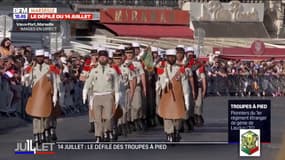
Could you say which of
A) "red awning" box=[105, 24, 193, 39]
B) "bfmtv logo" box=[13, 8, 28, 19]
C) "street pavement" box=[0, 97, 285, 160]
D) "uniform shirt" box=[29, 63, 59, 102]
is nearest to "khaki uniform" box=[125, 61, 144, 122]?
"street pavement" box=[0, 97, 285, 160]

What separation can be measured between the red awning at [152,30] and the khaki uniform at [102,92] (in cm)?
2917

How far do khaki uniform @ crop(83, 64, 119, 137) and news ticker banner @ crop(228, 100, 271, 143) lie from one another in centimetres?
291

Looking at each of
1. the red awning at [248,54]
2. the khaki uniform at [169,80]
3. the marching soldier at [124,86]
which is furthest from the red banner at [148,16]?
the khaki uniform at [169,80]

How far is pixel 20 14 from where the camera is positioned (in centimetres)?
1519

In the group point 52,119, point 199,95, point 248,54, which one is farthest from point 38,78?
point 248,54

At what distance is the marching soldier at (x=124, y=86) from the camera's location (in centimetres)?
1586

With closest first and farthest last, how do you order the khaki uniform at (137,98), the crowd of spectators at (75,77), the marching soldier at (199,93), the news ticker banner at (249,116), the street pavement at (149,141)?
1. the news ticker banner at (249,116)
2. the street pavement at (149,141)
3. the khaki uniform at (137,98)
4. the marching soldier at (199,93)
5. the crowd of spectators at (75,77)

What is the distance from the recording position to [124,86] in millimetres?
16781

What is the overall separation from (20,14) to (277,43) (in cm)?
1826

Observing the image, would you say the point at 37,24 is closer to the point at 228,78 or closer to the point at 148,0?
the point at 228,78

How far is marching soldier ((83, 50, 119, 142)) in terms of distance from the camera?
14719mm

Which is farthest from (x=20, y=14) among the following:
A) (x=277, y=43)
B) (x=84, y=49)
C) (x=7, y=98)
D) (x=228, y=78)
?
(x=228, y=78)

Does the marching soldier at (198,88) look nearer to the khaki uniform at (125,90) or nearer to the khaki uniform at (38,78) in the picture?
the khaki uniform at (125,90)

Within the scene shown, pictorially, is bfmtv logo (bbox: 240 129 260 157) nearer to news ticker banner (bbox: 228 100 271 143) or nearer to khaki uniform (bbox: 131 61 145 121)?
news ticker banner (bbox: 228 100 271 143)
